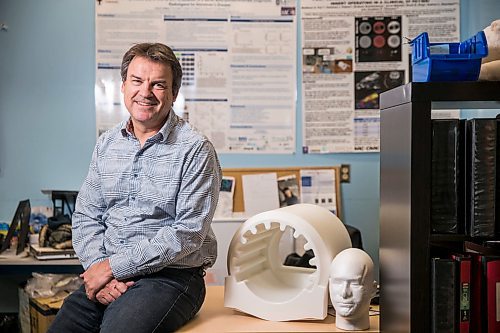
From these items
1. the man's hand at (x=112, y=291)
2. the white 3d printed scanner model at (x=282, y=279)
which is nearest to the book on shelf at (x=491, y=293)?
the white 3d printed scanner model at (x=282, y=279)

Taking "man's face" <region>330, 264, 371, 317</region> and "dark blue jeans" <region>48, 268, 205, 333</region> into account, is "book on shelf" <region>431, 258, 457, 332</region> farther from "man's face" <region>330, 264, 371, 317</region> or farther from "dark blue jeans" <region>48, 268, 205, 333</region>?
"dark blue jeans" <region>48, 268, 205, 333</region>

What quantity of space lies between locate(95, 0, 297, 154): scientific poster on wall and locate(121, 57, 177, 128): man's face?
4.86 feet

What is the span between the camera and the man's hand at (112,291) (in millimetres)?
2129

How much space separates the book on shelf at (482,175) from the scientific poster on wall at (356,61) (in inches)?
80.1

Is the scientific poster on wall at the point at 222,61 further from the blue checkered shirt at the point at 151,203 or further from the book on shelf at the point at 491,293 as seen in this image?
the book on shelf at the point at 491,293

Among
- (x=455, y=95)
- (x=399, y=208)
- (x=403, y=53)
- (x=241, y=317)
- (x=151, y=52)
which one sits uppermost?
(x=403, y=53)

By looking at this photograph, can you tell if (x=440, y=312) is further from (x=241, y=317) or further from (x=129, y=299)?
(x=129, y=299)

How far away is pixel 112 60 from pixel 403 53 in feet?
5.31

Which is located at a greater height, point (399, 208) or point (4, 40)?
point (4, 40)

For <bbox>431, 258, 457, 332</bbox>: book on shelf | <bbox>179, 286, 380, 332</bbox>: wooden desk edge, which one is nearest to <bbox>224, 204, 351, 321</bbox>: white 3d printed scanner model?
<bbox>179, 286, 380, 332</bbox>: wooden desk edge

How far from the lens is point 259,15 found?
3.71 metres

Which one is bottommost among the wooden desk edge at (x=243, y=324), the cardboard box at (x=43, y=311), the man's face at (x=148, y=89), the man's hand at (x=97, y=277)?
the cardboard box at (x=43, y=311)

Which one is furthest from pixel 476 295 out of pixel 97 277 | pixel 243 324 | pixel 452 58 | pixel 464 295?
pixel 97 277

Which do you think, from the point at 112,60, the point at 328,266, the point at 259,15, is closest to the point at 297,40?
the point at 259,15
